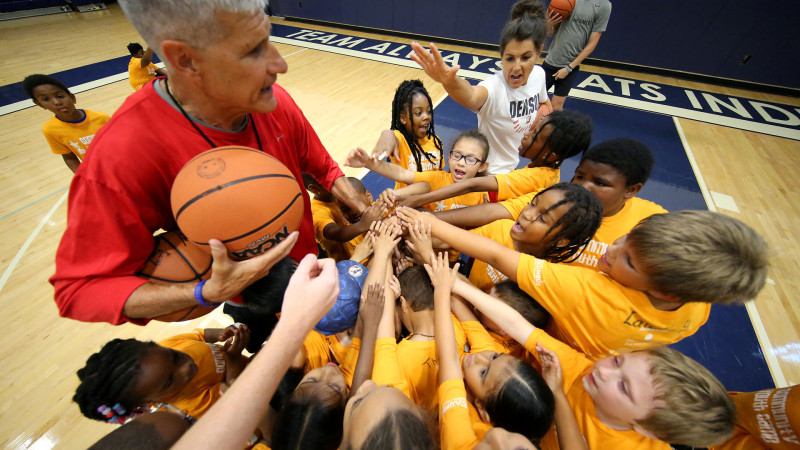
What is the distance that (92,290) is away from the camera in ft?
3.26

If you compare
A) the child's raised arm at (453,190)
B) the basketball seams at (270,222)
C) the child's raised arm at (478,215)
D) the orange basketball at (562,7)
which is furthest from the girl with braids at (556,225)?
the orange basketball at (562,7)

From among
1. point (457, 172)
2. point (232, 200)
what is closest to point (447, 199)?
point (457, 172)

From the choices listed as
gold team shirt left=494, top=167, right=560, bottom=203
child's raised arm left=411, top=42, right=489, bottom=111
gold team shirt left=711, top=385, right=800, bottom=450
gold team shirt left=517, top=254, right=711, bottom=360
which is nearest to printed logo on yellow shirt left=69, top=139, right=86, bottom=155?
child's raised arm left=411, top=42, right=489, bottom=111

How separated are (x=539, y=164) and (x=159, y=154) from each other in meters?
2.38

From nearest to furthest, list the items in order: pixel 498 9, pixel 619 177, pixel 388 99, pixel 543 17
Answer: pixel 619 177
pixel 543 17
pixel 388 99
pixel 498 9

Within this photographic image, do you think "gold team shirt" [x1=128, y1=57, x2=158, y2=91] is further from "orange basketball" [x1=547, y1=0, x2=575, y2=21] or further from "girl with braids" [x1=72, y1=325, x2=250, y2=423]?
"orange basketball" [x1=547, y1=0, x2=575, y2=21]

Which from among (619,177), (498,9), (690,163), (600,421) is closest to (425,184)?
(619,177)

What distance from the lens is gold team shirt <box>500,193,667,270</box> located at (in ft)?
5.99

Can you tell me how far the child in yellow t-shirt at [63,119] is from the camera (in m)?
3.12

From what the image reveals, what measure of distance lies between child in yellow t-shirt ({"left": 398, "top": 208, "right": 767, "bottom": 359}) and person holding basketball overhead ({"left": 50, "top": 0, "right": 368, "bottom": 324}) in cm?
115

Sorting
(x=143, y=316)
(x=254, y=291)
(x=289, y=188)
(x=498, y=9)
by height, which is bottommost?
(x=254, y=291)

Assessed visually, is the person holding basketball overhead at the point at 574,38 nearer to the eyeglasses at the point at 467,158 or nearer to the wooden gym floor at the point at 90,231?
the wooden gym floor at the point at 90,231

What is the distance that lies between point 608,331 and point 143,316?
1.80 metres

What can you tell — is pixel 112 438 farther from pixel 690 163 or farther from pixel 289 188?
pixel 690 163
